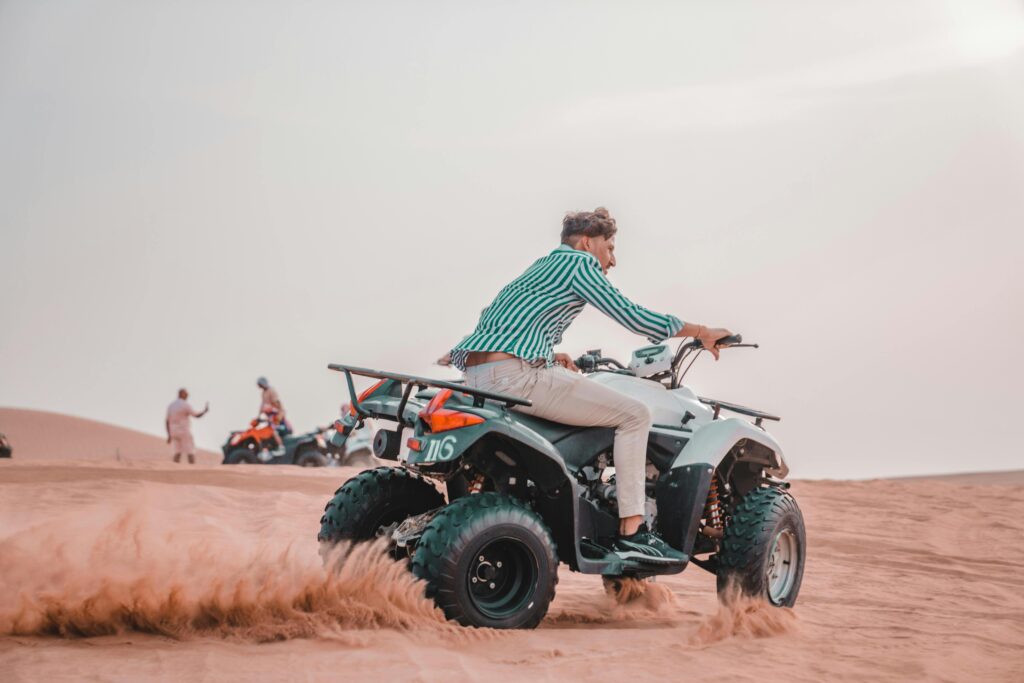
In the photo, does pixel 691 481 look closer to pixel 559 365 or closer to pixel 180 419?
pixel 559 365

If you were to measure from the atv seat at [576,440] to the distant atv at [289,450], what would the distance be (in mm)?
14062

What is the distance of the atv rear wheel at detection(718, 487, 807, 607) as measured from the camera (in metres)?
6.70

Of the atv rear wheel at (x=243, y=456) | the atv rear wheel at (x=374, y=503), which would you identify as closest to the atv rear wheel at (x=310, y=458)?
the atv rear wheel at (x=243, y=456)

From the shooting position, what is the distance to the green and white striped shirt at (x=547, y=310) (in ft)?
19.9

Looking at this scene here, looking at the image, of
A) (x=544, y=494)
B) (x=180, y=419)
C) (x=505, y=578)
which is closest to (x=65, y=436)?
(x=180, y=419)

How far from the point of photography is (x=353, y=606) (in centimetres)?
548

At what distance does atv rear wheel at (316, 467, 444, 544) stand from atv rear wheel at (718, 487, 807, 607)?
5.43 feet

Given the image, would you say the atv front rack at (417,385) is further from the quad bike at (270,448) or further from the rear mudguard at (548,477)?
the quad bike at (270,448)

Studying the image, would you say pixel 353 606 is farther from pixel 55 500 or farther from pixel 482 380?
pixel 55 500

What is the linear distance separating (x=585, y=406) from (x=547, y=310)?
53 centimetres

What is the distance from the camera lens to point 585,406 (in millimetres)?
6172

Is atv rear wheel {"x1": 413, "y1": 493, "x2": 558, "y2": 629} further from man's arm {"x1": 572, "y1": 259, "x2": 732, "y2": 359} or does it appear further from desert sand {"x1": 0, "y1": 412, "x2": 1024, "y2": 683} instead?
man's arm {"x1": 572, "y1": 259, "x2": 732, "y2": 359}

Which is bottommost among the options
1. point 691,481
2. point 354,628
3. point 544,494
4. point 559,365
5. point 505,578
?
point 354,628

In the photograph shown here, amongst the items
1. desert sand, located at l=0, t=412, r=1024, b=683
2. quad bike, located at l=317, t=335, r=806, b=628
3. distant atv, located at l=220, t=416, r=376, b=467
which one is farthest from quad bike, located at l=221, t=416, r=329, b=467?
quad bike, located at l=317, t=335, r=806, b=628
